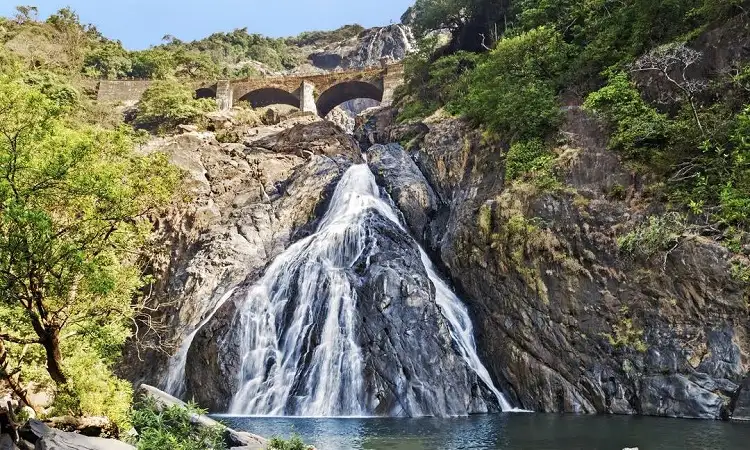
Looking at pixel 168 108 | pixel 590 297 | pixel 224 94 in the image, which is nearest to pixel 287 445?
pixel 590 297

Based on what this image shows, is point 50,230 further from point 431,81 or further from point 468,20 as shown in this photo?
point 468,20

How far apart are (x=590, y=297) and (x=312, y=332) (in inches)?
363

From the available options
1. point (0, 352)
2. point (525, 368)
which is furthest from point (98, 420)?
point (525, 368)

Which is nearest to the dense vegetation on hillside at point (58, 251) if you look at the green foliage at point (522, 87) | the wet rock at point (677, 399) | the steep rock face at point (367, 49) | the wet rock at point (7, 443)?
the wet rock at point (7, 443)

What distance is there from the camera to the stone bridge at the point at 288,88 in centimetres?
4203

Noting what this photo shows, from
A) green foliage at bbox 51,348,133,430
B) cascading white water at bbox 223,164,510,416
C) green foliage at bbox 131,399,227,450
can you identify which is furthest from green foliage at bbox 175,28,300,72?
green foliage at bbox 131,399,227,450

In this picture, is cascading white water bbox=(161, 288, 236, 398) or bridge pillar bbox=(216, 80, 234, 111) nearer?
cascading white water bbox=(161, 288, 236, 398)

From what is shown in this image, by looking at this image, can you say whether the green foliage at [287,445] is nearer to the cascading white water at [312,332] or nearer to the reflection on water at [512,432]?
the reflection on water at [512,432]

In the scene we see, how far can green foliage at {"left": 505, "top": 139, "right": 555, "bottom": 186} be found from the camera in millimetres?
18719

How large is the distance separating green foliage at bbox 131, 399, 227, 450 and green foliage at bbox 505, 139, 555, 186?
1386 cm

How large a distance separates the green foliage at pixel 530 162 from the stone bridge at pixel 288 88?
22.1m

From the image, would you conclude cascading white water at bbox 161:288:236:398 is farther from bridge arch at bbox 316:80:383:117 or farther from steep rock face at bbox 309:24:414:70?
steep rock face at bbox 309:24:414:70

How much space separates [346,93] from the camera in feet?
152

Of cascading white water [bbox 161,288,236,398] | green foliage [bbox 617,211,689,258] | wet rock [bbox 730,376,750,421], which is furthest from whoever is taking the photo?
cascading white water [bbox 161,288,236,398]
